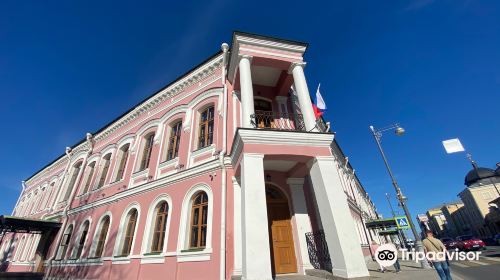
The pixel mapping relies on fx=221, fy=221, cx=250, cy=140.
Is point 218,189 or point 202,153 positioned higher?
point 202,153

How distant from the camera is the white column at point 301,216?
743cm

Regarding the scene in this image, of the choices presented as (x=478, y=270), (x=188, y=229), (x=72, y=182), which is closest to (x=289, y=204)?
(x=188, y=229)

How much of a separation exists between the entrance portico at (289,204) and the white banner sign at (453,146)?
223 inches

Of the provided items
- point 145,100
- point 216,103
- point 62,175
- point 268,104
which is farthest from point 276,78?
point 62,175

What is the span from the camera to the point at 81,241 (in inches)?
486

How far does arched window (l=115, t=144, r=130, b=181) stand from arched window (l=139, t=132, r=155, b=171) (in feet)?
4.82

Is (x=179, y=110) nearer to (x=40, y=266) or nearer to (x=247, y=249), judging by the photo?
(x=247, y=249)

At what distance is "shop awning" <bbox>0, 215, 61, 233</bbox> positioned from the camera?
13.1 m

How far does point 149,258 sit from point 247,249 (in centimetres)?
553

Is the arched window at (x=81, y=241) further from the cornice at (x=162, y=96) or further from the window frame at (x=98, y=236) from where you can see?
the cornice at (x=162, y=96)

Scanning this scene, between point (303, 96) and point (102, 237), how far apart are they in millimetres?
12009

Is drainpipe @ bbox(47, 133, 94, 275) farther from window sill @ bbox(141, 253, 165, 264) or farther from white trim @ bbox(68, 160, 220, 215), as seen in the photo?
window sill @ bbox(141, 253, 165, 264)

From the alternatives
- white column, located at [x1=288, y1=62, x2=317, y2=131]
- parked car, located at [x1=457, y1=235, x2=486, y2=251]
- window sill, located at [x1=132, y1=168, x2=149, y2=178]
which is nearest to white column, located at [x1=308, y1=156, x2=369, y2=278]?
white column, located at [x1=288, y1=62, x2=317, y2=131]

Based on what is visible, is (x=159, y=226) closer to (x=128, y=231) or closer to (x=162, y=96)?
(x=128, y=231)
